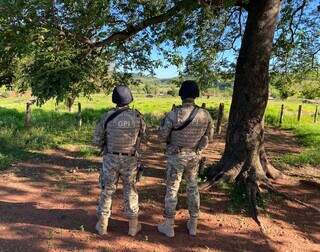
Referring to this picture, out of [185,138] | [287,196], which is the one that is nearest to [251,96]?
[287,196]

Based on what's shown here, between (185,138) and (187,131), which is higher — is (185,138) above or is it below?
below

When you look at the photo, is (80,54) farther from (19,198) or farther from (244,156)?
(244,156)

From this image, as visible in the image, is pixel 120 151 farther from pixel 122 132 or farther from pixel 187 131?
pixel 187 131

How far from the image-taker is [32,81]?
1012 centimetres

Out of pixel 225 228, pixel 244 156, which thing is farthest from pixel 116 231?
pixel 244 156

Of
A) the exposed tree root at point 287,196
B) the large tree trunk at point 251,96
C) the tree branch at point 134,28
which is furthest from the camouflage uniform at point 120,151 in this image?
the tree branch at point 134,28

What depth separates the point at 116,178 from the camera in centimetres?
672

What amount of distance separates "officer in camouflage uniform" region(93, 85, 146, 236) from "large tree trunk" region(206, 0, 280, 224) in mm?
3451

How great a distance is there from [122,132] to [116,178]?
2.29 ft

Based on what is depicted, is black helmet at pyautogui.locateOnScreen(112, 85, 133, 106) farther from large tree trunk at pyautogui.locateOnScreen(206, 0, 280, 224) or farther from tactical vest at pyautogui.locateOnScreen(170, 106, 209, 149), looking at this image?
large tree trunk at pyautogui.locateOnScreen(206, 0, 280, 224)

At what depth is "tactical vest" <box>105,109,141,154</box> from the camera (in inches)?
258

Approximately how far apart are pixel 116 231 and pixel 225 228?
1.84m

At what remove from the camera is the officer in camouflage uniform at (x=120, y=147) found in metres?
6.56

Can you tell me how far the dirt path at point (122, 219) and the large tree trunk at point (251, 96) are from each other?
29.4 inches
